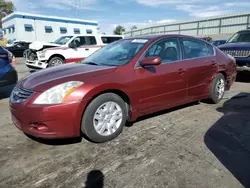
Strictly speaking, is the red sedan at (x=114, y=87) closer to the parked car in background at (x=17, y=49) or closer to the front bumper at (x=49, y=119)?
the front bumper at (x=49, y=119)

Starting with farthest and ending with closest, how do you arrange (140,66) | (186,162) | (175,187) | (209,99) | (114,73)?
(209,99) → (140,66) → (114,73) → (186,162) → (175,187)

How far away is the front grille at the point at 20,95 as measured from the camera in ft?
10.1

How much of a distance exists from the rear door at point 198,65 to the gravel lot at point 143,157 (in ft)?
Result: 2.32

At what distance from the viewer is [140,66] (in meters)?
3.70

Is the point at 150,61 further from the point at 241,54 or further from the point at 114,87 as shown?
the point at 241,54

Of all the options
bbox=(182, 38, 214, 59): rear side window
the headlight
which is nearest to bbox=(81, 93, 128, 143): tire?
the headlight

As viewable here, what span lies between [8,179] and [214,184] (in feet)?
7.13

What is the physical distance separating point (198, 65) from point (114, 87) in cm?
204

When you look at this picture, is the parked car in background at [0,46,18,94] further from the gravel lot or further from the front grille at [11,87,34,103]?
the front grille at [11,87,34,103]

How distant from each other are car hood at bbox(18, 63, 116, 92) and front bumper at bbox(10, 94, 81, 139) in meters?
0.28

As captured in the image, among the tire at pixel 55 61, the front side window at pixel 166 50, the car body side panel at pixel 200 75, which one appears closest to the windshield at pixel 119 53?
the front side window at pixel 166 50

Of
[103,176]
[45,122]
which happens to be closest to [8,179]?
[45,122]

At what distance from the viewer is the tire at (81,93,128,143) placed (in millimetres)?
3164

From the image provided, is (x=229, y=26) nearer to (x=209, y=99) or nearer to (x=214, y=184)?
(x=209, y=99)
